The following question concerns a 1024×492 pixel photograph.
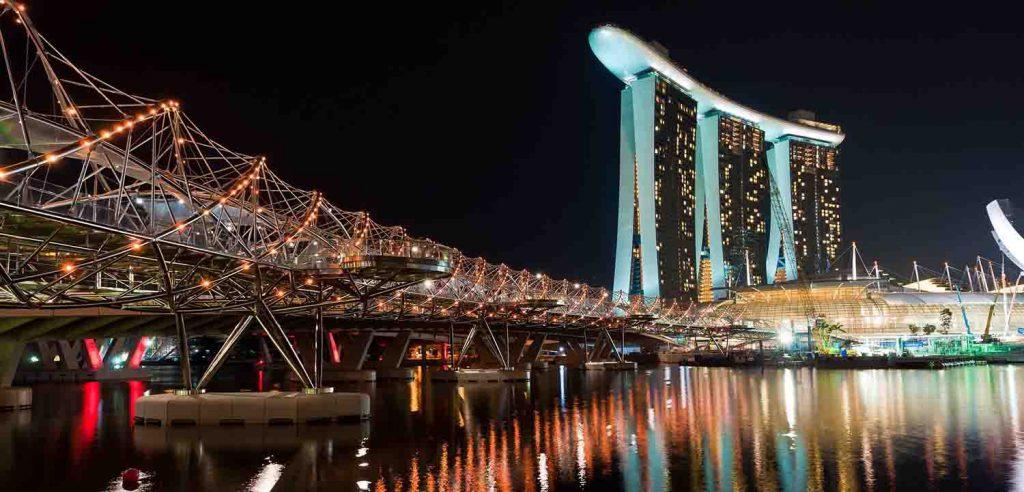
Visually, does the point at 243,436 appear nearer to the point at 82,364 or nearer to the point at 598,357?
the point at 82,364

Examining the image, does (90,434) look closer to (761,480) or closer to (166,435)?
(166,435)

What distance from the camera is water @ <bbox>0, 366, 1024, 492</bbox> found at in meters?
20.1

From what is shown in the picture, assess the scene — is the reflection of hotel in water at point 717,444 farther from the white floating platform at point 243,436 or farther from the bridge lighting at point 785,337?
the bridge lighting at point 785,337

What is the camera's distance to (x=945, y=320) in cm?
13900

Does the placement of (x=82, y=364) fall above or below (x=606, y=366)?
above

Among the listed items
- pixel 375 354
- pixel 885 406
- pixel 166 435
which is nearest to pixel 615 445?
pixel 166 435

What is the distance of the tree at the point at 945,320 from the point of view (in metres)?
139

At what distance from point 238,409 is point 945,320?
13313 cm

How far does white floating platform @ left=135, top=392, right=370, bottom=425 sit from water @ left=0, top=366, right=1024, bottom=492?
3.17 ft

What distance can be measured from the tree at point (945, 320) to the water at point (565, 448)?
105508 millimetres

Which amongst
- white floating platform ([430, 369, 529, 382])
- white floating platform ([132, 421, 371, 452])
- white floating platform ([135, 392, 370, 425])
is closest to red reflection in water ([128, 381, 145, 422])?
white floating platform ([135, 392, 370, 425])

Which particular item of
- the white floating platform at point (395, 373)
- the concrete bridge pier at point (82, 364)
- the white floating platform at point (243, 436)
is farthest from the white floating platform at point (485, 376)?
the white floating platform at point (243, 436)

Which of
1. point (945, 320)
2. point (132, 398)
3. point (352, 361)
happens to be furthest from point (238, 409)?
point (945, 320)

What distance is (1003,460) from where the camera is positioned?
22312mm
